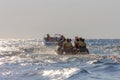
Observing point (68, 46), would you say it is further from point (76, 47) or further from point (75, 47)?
point (76, 47)

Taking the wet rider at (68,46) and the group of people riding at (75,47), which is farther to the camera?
the wet rider at (68,46)

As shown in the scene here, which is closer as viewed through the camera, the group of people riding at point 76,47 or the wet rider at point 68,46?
the group of people riding at point 76,47

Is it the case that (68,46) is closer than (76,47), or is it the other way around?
(76,47)

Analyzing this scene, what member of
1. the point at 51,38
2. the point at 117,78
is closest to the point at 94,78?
the point at 117,78

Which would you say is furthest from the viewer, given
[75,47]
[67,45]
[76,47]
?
[67,45]

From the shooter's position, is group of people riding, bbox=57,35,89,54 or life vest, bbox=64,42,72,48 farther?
life vest, bbox=64,42,72,48

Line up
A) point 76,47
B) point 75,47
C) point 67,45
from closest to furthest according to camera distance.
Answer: point 76,47 < point 75,47 < point 67,45

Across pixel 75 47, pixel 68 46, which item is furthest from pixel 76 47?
pixel 68 46

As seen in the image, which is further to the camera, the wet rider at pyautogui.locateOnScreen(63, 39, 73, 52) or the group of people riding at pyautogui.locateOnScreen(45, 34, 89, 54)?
the wet rider at pyautogui.locateOnScreen(63, 39, 73, 52)

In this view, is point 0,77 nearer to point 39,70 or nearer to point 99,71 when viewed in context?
point 39,70

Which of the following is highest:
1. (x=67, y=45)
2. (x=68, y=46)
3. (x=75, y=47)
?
(x=67, y=45)

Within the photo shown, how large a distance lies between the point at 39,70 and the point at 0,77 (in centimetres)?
308

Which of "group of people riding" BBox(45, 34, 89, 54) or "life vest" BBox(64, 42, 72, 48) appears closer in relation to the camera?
"group of people riding" BBox(45, 34, 89, 54)

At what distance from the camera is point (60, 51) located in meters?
45.8
